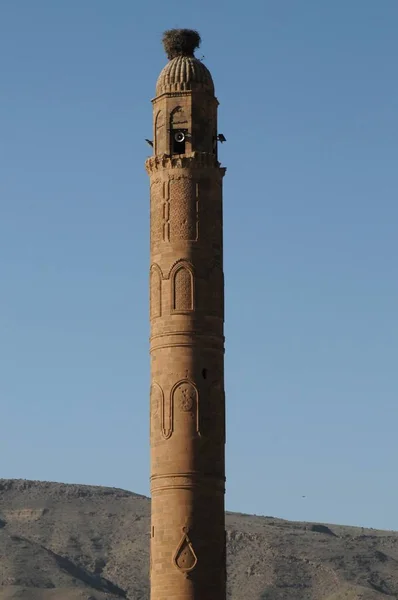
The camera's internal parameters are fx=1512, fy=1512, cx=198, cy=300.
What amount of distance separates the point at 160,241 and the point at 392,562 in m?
92.4

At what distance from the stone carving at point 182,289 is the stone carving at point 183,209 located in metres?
0.78

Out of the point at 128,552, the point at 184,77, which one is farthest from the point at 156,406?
the point at 128,552

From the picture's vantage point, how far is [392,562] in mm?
125125

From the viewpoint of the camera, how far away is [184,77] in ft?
124

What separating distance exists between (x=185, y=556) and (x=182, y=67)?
12115 millimetres

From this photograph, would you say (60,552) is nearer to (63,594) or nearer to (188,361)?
(63,594)

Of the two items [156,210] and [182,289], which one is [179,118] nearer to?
[156,210]

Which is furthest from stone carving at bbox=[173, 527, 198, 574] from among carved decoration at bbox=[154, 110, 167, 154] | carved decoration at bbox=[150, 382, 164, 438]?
carved decoration at bbox=[154, 110, 167, 154]

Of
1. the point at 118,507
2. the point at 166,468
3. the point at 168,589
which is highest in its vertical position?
the point at 118,507

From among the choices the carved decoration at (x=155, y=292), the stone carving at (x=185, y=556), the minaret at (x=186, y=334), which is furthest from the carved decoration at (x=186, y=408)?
the stone carving at (x=185, y=556)

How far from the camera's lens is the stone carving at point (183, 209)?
37031mm

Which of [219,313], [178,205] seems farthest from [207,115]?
[219,313]

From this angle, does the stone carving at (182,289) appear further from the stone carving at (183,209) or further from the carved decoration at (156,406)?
the carved decoration at (156,406)

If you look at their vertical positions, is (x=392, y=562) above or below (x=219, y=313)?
above
